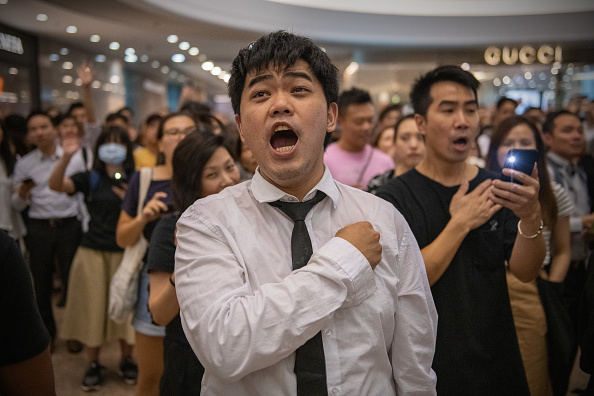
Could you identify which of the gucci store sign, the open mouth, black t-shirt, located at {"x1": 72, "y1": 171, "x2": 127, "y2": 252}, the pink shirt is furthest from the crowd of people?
the gucci store sign

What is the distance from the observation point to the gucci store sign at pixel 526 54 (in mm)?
10391

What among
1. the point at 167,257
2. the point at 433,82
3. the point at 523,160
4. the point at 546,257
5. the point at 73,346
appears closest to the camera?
the point at 523,160

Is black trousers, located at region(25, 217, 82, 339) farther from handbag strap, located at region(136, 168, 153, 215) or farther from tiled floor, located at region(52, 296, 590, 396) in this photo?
handbag strap, located at region(136, 168, 153, 215)

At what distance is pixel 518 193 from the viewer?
1590 millimetres

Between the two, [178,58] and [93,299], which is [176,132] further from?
[178,58]

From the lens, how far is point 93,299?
3.27 m

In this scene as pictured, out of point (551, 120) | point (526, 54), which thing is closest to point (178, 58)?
point (526, 54)

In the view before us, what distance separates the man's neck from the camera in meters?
1.88

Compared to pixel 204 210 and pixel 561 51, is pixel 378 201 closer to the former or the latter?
pixel 204 210

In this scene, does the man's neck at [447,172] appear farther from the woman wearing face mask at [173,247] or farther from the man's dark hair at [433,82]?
the woman wearing face mask at [173,247]

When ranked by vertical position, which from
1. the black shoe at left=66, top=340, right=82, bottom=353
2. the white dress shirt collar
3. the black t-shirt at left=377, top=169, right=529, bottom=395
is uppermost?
the white dress shirt collar

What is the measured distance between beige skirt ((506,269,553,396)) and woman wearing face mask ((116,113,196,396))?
65.6 inches

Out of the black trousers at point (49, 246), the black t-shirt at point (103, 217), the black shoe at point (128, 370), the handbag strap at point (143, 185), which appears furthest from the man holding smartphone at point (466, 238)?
the black trousers at point (49, 246)

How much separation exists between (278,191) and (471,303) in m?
0.89
